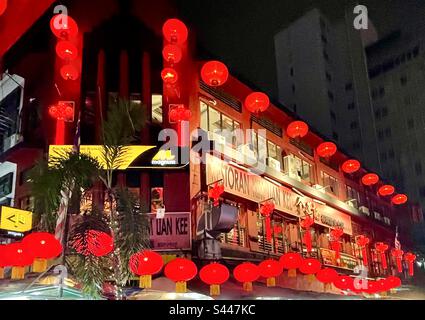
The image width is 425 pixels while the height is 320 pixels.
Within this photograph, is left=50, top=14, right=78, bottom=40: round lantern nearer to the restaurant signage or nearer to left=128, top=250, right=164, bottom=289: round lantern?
the restaurant signage

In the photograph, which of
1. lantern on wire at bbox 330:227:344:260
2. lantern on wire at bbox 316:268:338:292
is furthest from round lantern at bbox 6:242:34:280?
lantern on wire at bbox 330:227:344:260

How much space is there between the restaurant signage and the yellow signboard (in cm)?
354

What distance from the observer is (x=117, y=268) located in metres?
5.93

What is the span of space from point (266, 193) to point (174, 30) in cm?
489

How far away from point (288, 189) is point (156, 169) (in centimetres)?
455

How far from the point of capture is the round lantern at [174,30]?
7.79 m

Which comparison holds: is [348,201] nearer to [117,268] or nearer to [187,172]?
[187,172]

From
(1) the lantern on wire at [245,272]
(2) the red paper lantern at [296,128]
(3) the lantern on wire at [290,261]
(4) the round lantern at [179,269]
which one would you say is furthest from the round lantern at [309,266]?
(2) the red paper lantern at [296,128]

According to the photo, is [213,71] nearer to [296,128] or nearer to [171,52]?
[171,52]

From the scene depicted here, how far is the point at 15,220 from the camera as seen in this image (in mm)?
8242

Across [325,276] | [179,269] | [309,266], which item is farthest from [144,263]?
[325,276]

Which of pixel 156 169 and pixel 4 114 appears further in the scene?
pixel 4 114

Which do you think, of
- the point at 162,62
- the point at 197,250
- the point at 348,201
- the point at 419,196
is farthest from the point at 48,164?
the point at 419,196

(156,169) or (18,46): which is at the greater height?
(18,46)
